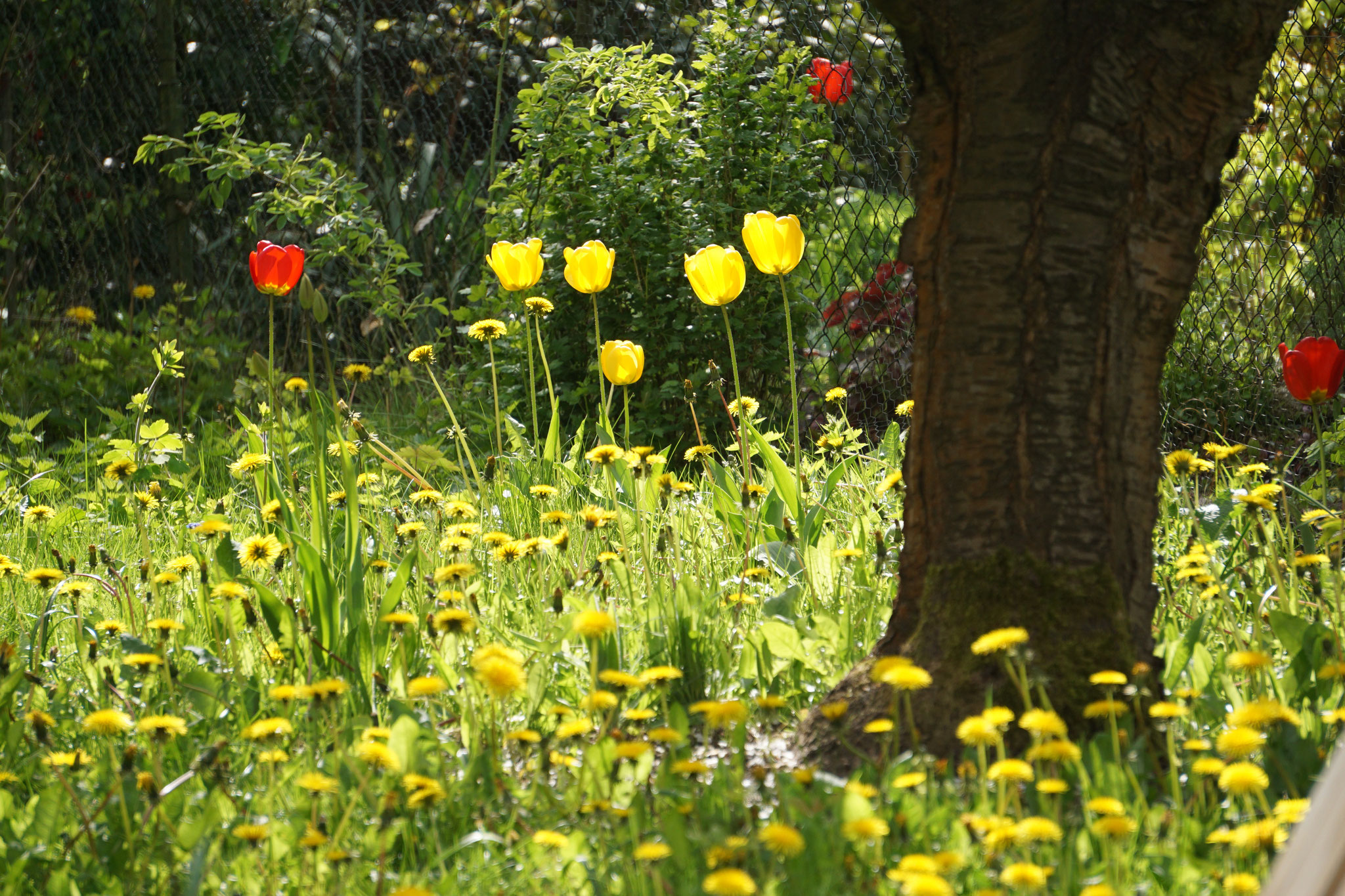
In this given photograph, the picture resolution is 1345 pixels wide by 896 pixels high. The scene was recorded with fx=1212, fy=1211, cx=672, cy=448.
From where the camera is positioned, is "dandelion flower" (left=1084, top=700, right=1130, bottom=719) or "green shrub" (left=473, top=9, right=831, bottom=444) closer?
"dandelion flower" (left=1084, top=700, right=1130, bottom=719)

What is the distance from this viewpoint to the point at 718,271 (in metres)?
2.41

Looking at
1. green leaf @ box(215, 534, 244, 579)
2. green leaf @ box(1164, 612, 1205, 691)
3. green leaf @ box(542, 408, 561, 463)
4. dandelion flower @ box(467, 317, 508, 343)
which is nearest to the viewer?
green leaf @ box(1164, 612, 1205, 691)

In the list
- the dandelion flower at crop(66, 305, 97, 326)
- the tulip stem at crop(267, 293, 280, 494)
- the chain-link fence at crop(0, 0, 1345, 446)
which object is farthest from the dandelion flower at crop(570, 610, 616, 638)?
the dandelion flower at crop(66, 305, 97, 326)

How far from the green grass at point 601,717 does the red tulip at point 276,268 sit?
0.31 meters

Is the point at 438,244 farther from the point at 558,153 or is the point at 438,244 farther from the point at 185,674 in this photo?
the point at 185,674

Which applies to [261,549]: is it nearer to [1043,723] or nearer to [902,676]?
[902,676]

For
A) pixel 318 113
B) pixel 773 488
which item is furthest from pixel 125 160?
pixel 773 488

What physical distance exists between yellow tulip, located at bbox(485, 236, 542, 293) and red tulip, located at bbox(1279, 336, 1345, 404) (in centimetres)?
151

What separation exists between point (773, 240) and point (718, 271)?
14 cm

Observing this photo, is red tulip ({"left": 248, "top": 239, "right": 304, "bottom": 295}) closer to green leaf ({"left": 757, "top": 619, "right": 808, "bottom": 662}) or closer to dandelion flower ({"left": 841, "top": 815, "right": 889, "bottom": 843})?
green leaf ({"left": 757, "top": 619, "right": 808, "bottom": 662})

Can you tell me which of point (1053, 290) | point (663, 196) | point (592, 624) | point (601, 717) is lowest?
point (601, 717)

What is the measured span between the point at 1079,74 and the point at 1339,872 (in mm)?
925

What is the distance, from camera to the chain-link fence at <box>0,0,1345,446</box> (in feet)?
15.6

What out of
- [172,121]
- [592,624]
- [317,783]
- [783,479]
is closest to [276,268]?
[783,479]
